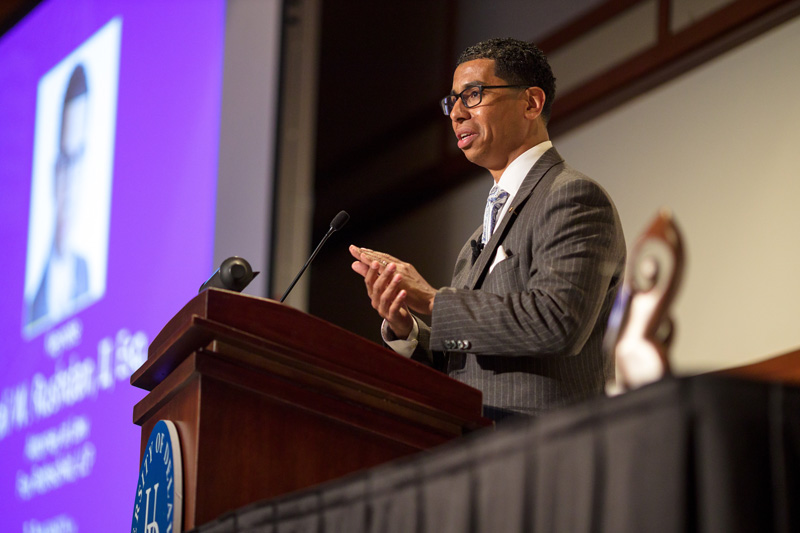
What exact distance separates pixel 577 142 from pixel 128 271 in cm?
233

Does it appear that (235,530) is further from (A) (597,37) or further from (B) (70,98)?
(A) (597,37)

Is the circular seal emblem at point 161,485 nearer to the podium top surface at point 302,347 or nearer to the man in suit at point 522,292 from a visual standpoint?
the podium top surface at point 302,347

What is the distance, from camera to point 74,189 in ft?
13.3

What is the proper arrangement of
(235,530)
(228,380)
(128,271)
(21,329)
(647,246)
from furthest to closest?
(21,329)
(128,271)
(228,380)
(235,530)
(647,246)

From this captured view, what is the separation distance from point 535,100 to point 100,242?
215cm

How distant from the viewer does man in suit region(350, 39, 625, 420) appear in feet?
5.75

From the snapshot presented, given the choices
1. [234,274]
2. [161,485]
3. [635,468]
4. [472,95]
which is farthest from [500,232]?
[635,468]

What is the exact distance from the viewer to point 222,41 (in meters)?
3.73

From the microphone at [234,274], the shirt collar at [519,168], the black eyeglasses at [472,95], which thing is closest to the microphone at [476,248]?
the shirt collar at [519,168]

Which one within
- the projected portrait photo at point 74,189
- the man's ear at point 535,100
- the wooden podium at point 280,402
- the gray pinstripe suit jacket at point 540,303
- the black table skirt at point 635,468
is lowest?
the black table skirt at point 635,468

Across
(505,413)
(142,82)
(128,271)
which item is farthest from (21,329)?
(505,413)

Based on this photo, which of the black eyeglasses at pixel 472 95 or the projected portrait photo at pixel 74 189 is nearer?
the black eyeglasses at pixel 472 95

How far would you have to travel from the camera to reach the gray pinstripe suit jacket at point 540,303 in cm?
175

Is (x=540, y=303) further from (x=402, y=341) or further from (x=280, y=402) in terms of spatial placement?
(x=280, y=402)
